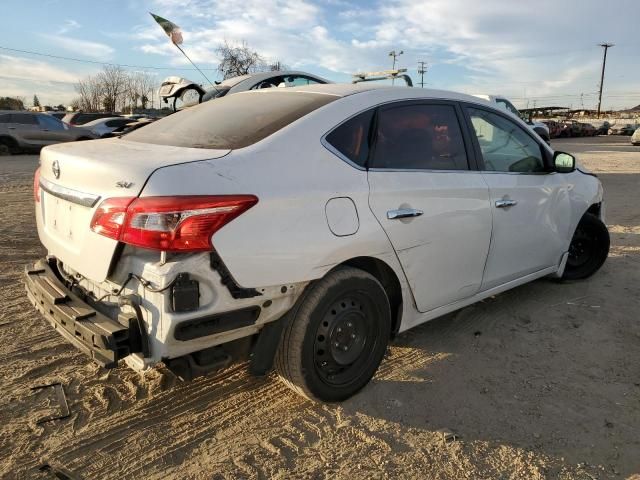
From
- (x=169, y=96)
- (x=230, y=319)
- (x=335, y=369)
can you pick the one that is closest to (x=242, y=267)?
(x=230, y=319)

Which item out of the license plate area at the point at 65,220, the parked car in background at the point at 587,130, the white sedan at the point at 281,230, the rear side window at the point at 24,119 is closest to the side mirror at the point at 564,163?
the white sedan at the point at 281,230

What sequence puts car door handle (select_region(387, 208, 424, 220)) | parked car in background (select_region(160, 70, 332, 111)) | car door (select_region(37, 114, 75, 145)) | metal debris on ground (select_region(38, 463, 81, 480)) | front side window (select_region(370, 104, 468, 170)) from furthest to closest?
car door (select_region(37, 114, 75, 145))
parked car in background (select_region(160, 70, 332, 111))
front side window (select_region(370, 104, 468, 170))
car door handle (select_region(387, 208, 424, 220))
metal debris on ground (select_region(38, 463, 81, 480))

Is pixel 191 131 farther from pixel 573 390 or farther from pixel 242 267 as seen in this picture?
pixel 573 390

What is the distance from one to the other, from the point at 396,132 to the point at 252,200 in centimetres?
117

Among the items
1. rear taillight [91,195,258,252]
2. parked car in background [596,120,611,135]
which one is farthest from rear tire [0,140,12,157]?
parked car in background [596,120,611,135]

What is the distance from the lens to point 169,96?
7488 mm

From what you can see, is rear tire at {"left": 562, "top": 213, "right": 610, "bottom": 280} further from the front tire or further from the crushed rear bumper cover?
the crushed rear bumper cover

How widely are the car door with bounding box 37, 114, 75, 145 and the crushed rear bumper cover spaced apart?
16.5m

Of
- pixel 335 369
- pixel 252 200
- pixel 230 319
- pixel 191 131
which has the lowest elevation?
pixel 335 369

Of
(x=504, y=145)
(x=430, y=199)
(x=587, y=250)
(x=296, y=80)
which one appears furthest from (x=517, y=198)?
(x=296, y=80)

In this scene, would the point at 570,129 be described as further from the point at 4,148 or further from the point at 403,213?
the point at 403,213

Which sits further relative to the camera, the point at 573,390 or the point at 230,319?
the point at 573,390

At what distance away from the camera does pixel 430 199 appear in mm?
2971

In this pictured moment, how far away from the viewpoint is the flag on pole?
8.36 meters
